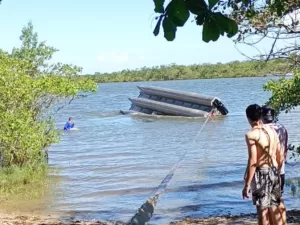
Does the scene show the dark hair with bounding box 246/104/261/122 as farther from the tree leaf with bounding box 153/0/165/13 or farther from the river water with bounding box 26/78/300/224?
the river water with bounding box 26/78/300/224

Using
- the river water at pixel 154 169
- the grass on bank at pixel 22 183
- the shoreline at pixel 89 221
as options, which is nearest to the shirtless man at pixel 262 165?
the shoreline at pixel 89 221

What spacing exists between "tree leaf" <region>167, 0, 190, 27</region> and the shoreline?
5.12 meters

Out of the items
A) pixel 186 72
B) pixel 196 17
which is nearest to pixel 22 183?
pixel 196 17

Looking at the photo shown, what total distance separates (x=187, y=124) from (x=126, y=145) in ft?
24.1

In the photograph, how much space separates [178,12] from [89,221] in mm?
7528

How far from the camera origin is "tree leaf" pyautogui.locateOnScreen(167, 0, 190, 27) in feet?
8.86

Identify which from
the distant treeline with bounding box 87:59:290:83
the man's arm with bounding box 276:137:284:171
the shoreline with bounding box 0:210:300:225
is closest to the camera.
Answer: the man's arm with bounding box 276:137:284:171

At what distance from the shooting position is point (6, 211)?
10.9 m

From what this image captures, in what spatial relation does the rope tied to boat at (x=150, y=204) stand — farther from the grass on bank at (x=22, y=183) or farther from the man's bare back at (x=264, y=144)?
the man's bare back at (x=264, y=144)

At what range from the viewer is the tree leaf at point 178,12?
2.70 meters

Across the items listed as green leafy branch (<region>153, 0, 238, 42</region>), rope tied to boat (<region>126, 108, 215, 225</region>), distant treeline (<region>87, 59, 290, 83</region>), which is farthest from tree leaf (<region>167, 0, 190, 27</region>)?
distant treeline (<region>87, 59, 290, 83</region>)

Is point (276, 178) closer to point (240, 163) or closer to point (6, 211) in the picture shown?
point (6, 211)

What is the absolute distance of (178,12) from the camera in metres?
2.69

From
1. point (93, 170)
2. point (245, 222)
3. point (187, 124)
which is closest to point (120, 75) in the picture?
point (187, 124)
